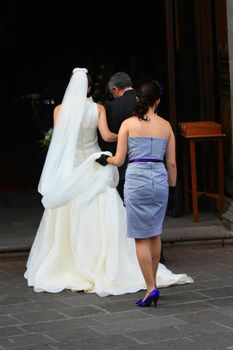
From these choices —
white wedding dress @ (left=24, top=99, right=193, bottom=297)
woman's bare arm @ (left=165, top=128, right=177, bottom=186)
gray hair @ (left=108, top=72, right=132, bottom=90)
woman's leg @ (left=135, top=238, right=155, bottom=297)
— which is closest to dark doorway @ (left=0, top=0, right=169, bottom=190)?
gray hair @ (left=108, top=72, right=132, bottom=90)

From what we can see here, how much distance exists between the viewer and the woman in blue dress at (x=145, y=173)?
741cm

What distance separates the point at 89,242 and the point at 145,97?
1624 mm

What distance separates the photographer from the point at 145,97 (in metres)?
7.43

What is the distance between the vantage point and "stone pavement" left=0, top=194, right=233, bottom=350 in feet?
21.0

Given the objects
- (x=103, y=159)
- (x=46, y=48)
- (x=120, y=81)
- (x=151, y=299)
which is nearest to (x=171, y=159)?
(x=103, y=159)

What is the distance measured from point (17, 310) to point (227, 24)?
14.8 feet

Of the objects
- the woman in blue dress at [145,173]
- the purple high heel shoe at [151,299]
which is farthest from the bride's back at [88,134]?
the purple high heel shoe at [151,299]

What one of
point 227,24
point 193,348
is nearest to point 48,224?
point 193,348

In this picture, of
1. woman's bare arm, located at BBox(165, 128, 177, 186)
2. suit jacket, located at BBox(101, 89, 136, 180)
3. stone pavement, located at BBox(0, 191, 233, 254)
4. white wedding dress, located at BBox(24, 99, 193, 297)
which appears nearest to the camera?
woman's bare arm, located at BBox(165, 128, 177, 186)

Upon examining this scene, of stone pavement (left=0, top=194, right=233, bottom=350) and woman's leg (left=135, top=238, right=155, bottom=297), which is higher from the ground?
woman's leg (left=135, top=238, right=155, bottom=297)

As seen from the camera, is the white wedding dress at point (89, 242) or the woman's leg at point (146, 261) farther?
the white wedding dress at point (89, 242)

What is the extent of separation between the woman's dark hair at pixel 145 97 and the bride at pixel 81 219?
2.90ft

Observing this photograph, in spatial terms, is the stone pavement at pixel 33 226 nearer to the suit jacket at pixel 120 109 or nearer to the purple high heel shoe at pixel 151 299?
the suit jacket at pixel 120 109

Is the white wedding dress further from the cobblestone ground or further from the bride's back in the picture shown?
the cobblestone ground
